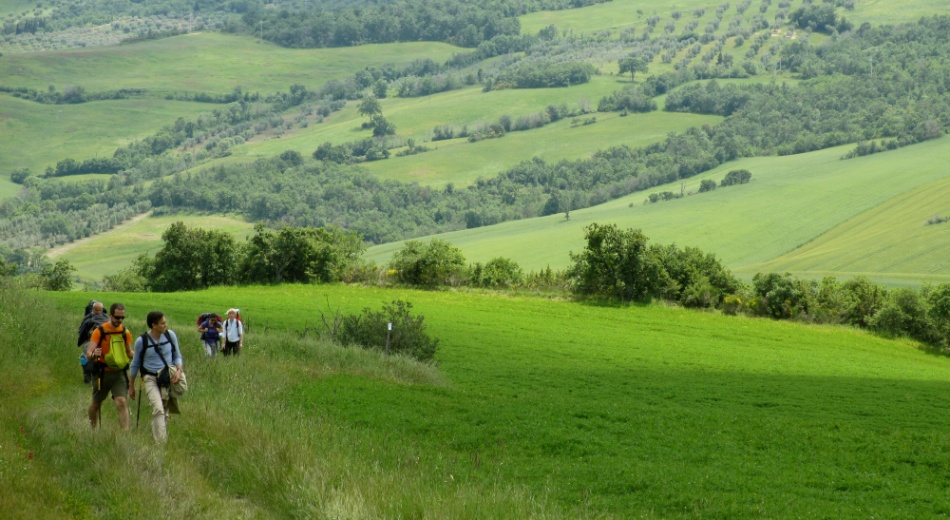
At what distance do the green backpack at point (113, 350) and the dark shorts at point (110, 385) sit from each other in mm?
148

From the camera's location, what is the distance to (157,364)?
1816 centimetres

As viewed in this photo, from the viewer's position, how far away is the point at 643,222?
6102 inches

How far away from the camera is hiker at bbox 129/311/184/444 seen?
1788 cm

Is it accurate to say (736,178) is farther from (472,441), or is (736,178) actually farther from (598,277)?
(472,441)

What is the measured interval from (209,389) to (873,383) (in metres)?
30.6

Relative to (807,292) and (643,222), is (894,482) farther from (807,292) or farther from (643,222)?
(643,222)

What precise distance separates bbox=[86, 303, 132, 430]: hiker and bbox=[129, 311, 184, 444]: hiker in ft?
0.72

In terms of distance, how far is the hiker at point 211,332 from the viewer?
29.6 metres

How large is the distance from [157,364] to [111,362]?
784 mm

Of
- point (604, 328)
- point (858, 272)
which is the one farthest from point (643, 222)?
point (604, 328)

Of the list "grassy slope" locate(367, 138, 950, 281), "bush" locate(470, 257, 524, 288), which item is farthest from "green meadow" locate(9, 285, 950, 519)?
"grassy slope" locate(367, 138, 950, 281)

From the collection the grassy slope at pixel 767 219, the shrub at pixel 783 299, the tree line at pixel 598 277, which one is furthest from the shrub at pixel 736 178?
the shrub at pixel 783 299

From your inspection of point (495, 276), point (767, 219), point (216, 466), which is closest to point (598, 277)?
point (495, 276)

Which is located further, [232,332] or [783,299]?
[783,299]
